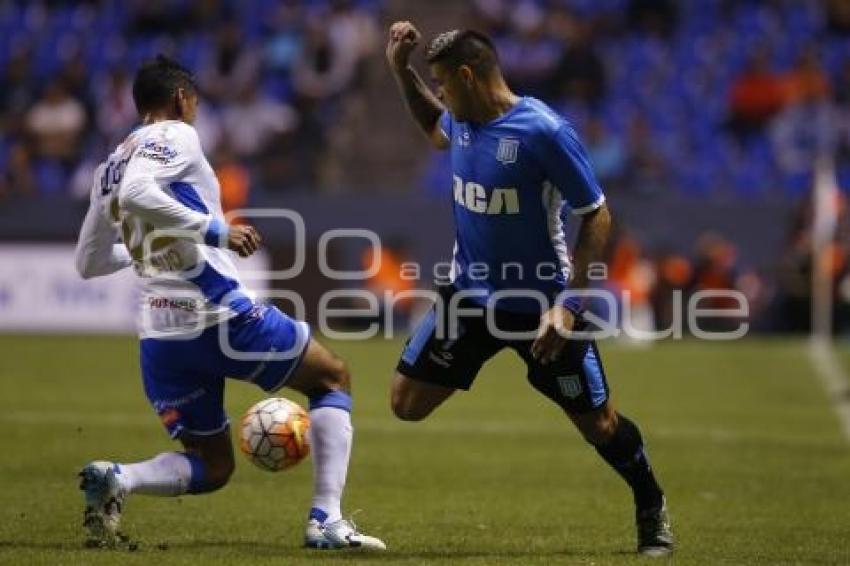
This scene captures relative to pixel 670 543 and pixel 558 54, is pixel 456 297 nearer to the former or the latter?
pixel 670 543

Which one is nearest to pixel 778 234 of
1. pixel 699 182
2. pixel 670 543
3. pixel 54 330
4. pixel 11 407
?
pixel 699 182

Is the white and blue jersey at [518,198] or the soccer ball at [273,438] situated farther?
the soccer ball at [273,438]

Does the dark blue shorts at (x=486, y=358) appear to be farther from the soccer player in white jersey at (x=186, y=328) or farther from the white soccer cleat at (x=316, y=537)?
the white soccer cleat at (x=316, y=537)

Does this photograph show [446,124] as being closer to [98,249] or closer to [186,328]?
[186,328]

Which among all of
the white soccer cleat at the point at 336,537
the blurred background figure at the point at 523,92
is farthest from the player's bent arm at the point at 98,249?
the blurred background figure at the point at 523,92

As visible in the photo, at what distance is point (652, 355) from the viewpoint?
2178 cm

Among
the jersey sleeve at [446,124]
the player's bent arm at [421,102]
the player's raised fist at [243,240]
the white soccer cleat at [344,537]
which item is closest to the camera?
the player's raised fist at [243,240]

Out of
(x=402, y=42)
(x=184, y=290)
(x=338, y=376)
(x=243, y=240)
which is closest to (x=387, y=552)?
(x=338, y=376)

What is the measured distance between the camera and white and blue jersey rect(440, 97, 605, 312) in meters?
7.92

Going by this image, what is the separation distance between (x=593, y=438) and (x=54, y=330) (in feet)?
53.4

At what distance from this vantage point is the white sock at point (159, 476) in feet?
26.5

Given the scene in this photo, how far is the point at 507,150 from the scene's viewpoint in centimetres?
806

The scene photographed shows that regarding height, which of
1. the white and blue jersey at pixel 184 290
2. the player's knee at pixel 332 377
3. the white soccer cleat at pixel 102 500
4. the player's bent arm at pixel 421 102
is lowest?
the white soccer cleat at pixel 102 500

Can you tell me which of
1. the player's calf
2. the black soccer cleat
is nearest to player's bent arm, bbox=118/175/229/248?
the player's calf
